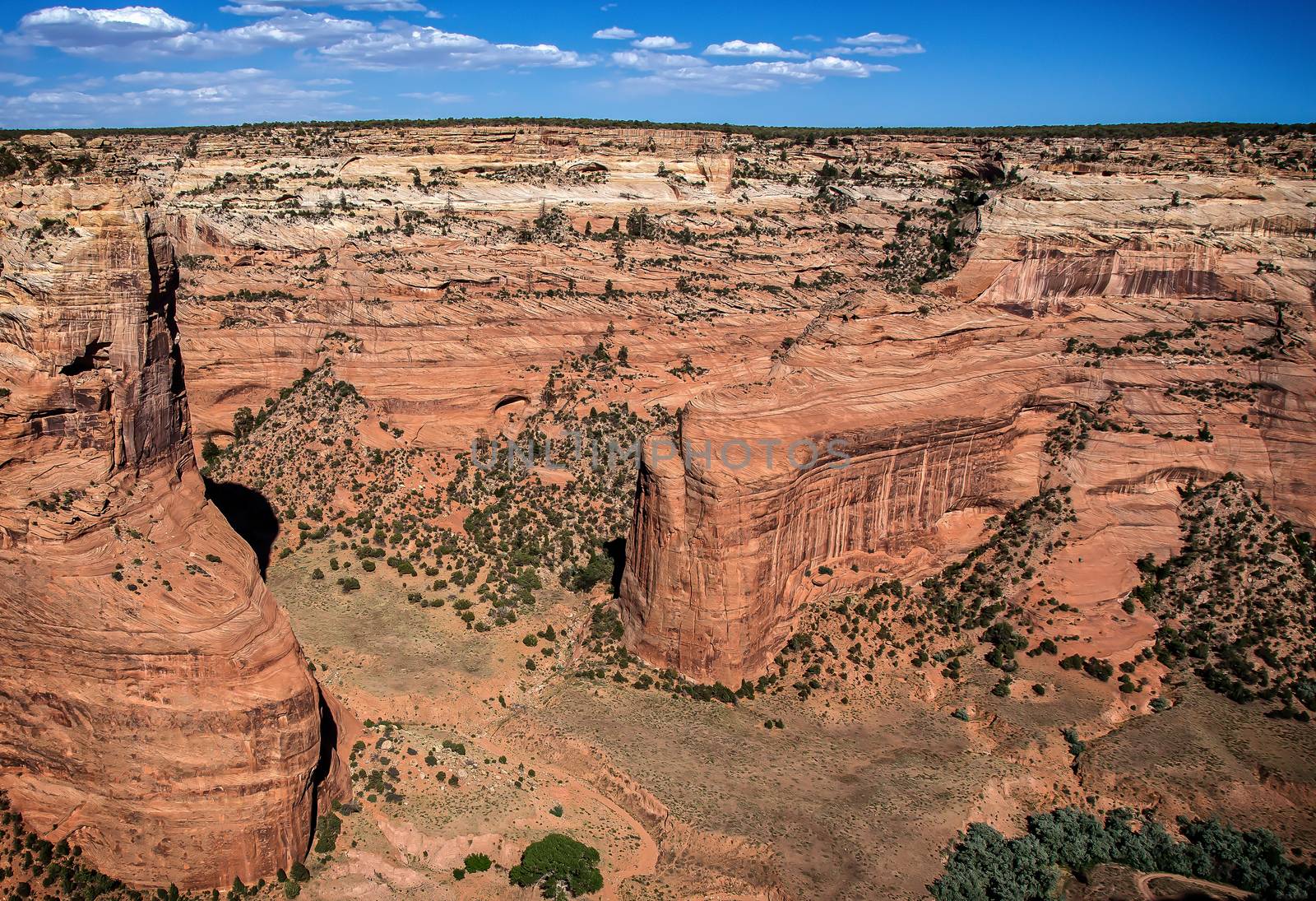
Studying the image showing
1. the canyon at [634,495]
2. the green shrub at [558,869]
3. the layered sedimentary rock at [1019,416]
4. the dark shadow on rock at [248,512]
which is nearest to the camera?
the canyon at [634,495]

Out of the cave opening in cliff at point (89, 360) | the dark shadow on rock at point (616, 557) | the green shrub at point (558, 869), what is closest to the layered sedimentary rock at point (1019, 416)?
the dark shadow on rock at point (616, 557)

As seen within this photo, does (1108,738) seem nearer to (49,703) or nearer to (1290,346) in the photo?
(1290,346)

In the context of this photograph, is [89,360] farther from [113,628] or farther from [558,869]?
[558,869]

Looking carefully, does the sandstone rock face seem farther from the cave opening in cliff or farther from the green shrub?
the green shrub

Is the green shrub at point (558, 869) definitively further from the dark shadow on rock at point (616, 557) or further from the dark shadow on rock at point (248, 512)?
the dark shadow on rock at point (248, 512)

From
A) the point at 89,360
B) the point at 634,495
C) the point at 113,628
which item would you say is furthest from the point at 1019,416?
the point at 89,360

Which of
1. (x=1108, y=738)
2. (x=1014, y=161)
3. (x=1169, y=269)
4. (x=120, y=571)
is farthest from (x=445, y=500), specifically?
(x=1014, y=161)
